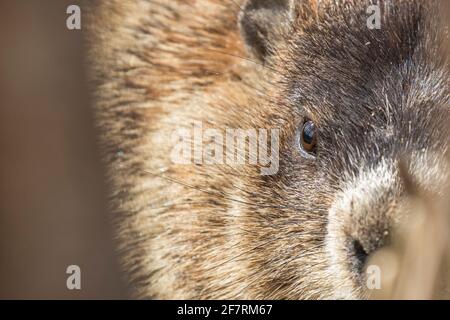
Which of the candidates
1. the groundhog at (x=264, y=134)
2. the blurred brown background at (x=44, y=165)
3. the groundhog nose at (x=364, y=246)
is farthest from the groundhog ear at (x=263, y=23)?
the groundhog nose at (x=364, y=246)

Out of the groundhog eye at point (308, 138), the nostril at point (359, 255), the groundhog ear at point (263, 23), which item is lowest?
the nostril at point (359, 255)

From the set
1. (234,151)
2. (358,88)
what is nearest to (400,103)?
(358,88)

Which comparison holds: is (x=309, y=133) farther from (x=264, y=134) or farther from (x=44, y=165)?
(x=44, y=165)

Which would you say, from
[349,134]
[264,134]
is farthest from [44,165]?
[349,134]

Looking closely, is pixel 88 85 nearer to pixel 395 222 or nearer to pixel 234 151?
pixel 234 151

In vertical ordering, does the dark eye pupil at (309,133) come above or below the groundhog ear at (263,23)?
below

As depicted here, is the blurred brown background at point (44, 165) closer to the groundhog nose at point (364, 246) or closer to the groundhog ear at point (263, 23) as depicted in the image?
the groundhog ear at point (263, 23)
